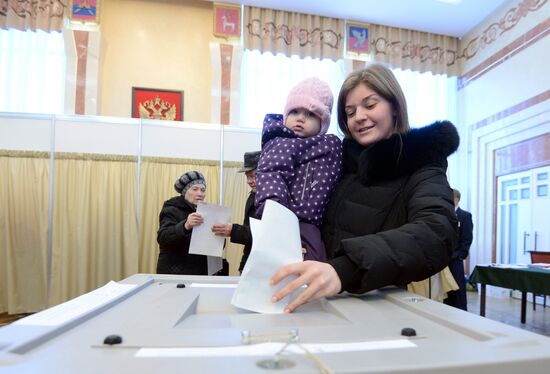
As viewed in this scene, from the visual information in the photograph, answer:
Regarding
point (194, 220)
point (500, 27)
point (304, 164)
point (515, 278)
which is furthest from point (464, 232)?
point (500, 27)

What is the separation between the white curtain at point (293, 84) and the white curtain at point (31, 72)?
2.89 metres

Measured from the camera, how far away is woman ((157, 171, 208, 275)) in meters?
2.76

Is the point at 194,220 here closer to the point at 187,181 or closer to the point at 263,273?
the point at 187,181

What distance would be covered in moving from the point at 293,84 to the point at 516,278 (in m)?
4.57

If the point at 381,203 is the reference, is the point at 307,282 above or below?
below

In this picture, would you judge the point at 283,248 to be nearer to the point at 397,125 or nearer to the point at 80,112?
the point at 397,125

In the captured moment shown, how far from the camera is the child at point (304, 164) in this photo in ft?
3.63

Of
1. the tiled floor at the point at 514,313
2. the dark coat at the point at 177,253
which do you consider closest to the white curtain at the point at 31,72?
the dark coat at the point at 177,253

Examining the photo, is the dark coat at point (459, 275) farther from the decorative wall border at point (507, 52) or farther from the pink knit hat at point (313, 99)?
Result: the decorative wall border at point (507, 52)

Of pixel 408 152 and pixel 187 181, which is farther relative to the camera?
A: pixel 187 181

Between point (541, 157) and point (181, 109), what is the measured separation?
5376 mm

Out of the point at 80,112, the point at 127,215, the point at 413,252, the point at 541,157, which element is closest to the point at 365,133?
the point at 413,252

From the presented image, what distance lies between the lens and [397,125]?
43.3 inches

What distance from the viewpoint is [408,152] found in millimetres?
969
